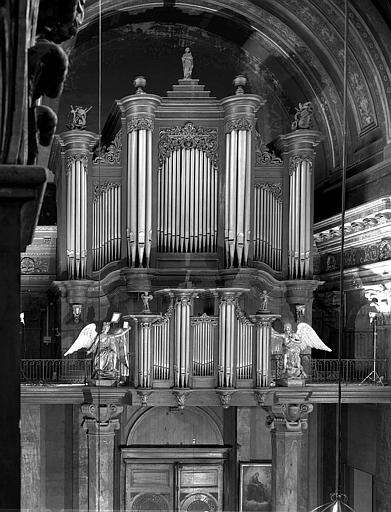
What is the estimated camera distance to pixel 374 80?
11.6 meters

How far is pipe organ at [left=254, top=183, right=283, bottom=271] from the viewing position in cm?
1197

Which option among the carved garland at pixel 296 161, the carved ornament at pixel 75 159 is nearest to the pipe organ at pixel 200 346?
the carved garland at pixel 296 161

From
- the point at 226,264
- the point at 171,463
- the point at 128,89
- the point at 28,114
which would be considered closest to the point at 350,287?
the point at 226,264

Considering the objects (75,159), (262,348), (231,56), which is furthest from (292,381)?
(231,56)

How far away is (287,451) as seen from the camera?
11547 mm

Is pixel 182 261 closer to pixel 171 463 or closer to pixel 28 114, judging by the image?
pixel 171 463

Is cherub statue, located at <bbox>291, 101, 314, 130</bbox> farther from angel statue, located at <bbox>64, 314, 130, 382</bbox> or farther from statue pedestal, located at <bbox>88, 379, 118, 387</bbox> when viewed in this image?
statue pedestal, located at <bbox>88, 379, 118, 387</bbox>

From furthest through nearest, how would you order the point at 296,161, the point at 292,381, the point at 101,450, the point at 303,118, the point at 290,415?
the point at 303,118 < the point at 296,161 < the point at 290,415 < the point at 292,381 < the point at 101,450

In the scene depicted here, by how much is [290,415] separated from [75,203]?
14.6 ft

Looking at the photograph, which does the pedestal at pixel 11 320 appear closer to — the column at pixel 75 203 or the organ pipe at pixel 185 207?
the organ pipe at pixel 185 207

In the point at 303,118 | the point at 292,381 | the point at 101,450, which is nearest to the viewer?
the point at 101,450

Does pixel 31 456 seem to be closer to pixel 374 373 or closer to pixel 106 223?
pixel 106 223

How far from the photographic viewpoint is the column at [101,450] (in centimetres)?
1116

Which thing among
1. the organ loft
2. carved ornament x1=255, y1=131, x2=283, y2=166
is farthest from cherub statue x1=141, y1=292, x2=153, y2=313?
carved ornament x1=255, y1=131, x2=283, y2=166
